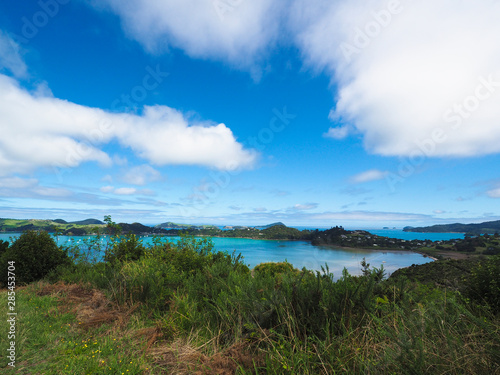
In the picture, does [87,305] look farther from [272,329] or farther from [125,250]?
[272,329]

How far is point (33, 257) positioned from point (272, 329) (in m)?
7.99

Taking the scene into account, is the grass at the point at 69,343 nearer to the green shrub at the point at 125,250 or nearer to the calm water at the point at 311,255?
the calm water at the point at 311,255

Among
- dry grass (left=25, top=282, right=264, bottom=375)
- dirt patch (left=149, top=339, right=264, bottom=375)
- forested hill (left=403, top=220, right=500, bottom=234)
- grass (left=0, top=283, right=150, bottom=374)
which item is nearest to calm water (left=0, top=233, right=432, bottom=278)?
dirt patch (left=149, top=339, right=264, bottom=375)

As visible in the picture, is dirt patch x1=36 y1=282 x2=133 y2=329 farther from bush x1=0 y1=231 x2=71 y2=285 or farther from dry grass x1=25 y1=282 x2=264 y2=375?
bush x1=0 y1=231 x2=71 y2=285

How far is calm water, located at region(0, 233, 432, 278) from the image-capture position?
9.35 m

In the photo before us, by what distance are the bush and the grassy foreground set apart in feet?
9.11

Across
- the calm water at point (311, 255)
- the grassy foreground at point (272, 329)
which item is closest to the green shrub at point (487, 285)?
the grassy foreground at point (272, 329)

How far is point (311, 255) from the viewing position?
3822 centimetres

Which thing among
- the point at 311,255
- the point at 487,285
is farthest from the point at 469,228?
the point at 487,285

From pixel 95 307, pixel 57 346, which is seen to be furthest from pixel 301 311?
pixel 95 307

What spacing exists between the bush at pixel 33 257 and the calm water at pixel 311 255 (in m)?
0.95

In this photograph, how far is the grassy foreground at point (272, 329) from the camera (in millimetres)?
2041

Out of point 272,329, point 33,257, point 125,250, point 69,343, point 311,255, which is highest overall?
point 125,250

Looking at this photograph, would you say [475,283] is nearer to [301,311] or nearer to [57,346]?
[301,311]
